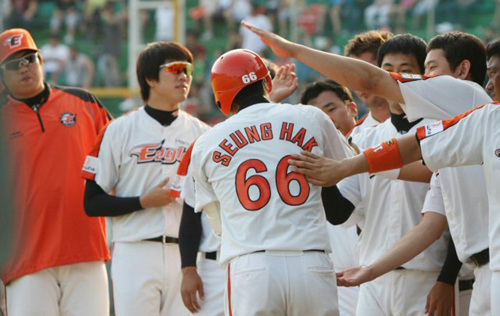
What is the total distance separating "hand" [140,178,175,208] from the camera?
725cm

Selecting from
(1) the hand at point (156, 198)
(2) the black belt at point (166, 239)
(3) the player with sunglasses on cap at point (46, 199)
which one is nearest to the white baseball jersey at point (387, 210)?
(1) the hand at point (156, 198)

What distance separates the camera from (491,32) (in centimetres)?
2011

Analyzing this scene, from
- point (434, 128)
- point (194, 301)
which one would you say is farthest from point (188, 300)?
point (434, 128)

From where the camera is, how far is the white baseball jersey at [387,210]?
6168 millimetres

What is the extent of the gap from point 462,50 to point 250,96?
4.53 ft

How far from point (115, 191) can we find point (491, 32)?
14233 mm

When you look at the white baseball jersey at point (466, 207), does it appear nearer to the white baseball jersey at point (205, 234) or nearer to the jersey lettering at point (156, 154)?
the white baseball jersey at point (205, 234)

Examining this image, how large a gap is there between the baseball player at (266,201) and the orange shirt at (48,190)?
7.83 ft

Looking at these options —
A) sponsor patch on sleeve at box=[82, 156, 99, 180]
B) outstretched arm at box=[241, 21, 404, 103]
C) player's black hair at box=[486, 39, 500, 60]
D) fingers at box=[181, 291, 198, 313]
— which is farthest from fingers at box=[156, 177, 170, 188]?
player's black hair at box=[486, 39, 500, 60]

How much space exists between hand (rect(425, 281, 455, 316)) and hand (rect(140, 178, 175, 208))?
7.58 feet

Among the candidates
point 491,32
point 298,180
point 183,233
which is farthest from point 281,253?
point 491,32

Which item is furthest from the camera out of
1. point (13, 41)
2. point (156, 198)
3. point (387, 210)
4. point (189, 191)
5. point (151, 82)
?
point (151, 82)

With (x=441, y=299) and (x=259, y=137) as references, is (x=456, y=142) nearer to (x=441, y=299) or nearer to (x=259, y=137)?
(x=259, y=137)

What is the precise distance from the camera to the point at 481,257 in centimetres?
543
